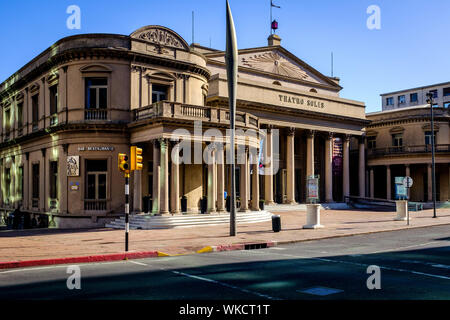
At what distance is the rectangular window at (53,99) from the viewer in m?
30.0

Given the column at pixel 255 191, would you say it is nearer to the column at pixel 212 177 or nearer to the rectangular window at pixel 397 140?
the column at pixel 212 177

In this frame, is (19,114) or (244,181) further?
(19,114)

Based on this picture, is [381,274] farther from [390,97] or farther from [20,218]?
[390,97]

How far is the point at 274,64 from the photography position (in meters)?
46.2

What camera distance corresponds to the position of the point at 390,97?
8812 centimetres

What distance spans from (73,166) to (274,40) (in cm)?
2858

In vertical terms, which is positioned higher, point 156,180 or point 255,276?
point 156,180

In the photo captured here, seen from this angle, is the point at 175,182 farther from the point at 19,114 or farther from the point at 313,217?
the point at 19,114

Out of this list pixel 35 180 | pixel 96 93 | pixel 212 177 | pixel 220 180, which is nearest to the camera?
pixel 212 177

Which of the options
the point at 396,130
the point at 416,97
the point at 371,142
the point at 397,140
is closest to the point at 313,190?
the point at 396,130

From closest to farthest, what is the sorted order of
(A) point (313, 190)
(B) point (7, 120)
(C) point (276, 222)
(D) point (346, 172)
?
(C) point (276, 222), (A) point (313, 190), (B) point (7, 120), (D) point (346, 172)

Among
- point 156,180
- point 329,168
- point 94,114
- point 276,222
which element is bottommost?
point 276,222

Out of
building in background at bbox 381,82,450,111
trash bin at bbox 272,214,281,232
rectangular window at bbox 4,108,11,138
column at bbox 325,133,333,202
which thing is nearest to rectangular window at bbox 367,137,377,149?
column at bbox 325,133,333,202
